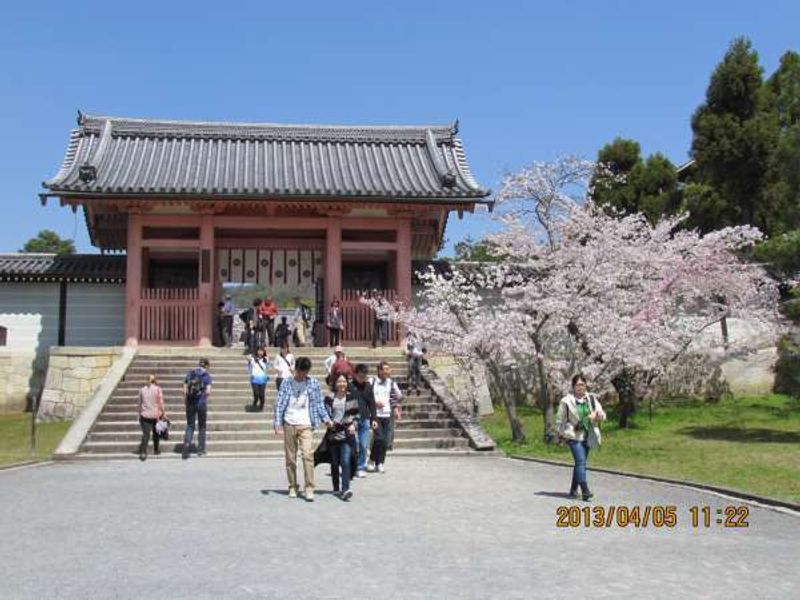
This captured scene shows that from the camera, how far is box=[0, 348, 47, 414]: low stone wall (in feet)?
79.7

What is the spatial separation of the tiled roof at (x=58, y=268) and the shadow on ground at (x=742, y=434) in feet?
51.4

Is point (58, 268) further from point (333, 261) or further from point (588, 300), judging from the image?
point (588, 300)

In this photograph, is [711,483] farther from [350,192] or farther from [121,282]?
[121,282]

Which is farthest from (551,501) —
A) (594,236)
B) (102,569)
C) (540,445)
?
(594,236)

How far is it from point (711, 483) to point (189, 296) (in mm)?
15532

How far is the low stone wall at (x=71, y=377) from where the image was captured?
71.9 ft

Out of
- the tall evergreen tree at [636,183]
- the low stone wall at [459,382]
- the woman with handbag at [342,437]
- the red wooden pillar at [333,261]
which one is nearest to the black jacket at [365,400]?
the woman with handbag at [342,437]

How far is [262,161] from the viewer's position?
86.7 feet

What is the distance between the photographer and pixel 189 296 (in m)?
23.4

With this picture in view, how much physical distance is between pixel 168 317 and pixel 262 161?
601 centimetres

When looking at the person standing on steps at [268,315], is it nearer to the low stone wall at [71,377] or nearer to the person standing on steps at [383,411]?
the low stone wall at [71,377]

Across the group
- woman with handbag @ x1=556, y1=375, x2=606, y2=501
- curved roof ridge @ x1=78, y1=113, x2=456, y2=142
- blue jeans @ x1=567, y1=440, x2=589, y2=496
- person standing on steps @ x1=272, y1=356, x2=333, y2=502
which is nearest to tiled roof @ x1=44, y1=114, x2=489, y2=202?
curved roof ridge @ x1=78, y1=113, x2=456, y2=142

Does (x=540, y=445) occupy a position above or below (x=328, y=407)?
below

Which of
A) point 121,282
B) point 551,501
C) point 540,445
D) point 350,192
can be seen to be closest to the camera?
point 551,501
